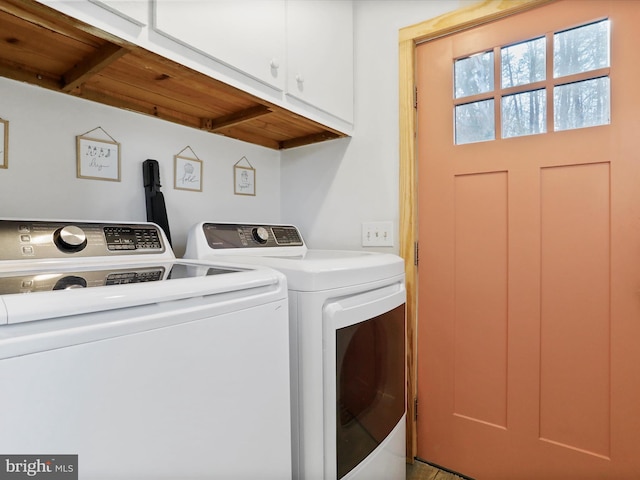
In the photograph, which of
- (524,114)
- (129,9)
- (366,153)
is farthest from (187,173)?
(524,114)

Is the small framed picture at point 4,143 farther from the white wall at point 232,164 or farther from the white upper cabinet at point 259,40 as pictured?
the white upper cabinet at point 259,40

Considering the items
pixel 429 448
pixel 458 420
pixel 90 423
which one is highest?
pixel 90 423

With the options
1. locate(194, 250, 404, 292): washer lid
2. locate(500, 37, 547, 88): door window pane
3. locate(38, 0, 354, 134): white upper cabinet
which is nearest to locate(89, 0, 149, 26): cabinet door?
locate(38, 0, 354, 134): white upper cabinet

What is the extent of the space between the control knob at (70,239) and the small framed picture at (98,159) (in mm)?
312

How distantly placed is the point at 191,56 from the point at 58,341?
3.02ft

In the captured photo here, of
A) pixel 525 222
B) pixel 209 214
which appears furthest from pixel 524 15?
pixel 209 214

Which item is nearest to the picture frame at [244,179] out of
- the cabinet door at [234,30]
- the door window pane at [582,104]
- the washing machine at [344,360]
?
the washing machine at [344,360]

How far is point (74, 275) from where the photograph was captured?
0.73 meters

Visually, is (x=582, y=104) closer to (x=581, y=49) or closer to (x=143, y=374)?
(x=581, y=49)

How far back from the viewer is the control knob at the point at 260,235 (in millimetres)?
1560

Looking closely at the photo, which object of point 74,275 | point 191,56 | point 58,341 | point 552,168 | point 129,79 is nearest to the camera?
point 58,341

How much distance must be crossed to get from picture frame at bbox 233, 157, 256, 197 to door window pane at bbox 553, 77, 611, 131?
4.63ft

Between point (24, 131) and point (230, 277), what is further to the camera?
point (24, 131)

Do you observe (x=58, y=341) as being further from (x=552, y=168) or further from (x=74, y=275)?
(x=552, y=168)
